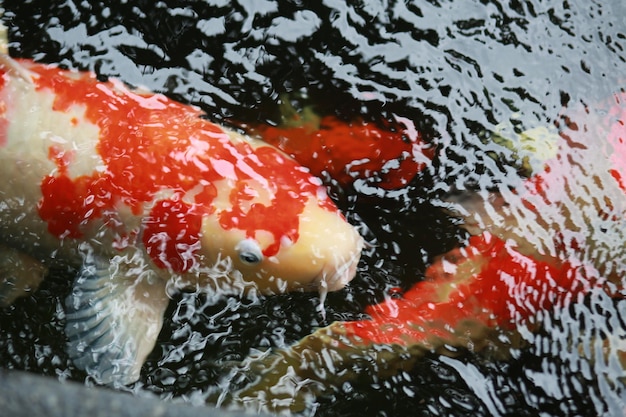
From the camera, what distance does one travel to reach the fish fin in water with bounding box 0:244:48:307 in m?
2.15

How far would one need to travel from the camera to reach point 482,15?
8.59 feet

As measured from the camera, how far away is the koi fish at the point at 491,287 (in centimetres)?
203

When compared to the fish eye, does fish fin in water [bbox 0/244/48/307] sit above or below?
below

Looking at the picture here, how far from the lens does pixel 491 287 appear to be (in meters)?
2.08

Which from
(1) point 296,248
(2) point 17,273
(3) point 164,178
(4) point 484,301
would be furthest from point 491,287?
(2) point 17,273

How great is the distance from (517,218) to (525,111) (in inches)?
17.6

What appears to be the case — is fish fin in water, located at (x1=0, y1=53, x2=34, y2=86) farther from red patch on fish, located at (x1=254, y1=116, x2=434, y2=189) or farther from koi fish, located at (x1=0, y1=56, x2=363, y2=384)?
red patch on fish, located at (x1=254, y1=116, x2=434, y2=189)

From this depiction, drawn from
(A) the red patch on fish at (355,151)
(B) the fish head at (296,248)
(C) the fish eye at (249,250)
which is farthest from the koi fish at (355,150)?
(C) the fish eye at (249,250)

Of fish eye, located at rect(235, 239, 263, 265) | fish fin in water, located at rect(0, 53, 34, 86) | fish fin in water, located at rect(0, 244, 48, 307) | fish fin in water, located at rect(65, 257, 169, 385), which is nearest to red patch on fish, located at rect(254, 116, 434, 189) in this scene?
fish eye, located at rect(235, 239, 263, 265)

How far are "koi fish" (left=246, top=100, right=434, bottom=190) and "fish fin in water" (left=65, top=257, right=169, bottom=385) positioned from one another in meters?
0.63

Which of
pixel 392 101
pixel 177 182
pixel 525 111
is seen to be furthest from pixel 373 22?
pixel 177 182

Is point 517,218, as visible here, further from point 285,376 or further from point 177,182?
point 177,182

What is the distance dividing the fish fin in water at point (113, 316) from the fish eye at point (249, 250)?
341 millimetres

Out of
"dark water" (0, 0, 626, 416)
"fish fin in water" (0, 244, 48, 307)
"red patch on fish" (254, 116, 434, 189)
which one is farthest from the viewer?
"red patch on fish" (254, 116, 434, 189)
